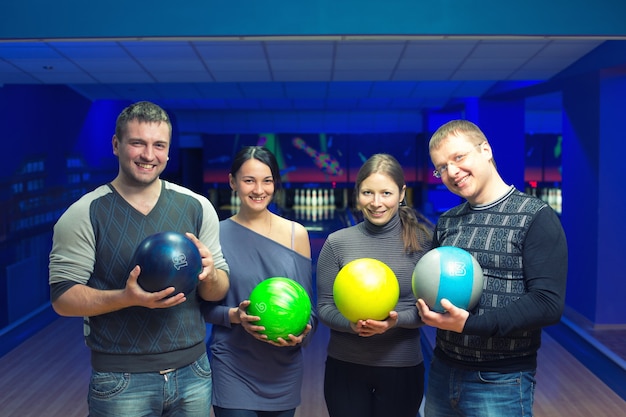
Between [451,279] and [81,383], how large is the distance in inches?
91.3

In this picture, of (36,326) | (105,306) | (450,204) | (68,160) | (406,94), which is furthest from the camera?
(450,204)

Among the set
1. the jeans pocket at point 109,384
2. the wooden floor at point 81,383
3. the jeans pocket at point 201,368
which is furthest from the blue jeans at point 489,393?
the wooden floor at point 81,383

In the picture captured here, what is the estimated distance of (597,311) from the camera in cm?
356

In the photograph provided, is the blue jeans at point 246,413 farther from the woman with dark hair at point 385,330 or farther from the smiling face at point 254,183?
the smiling face at point 254,183

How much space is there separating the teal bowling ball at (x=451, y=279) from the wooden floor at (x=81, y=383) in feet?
4.75

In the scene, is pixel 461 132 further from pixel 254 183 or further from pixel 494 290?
pixel 254 183

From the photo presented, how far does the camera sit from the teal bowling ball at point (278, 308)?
1.33 metres

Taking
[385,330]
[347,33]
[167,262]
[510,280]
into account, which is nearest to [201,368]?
[167,262]

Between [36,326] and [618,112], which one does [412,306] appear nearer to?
[618,112]

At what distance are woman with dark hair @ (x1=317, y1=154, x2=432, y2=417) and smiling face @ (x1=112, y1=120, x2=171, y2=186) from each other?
20.4 inches

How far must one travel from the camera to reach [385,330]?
1402 mm

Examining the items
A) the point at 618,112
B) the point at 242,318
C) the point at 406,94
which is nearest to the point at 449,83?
the point at 406,94

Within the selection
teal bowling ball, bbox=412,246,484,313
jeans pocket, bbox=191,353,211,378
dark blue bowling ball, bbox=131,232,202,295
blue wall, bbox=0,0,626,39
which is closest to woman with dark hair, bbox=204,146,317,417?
jeans pocket, bbox=191,353,211,378

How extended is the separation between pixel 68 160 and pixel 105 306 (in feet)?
12.2
